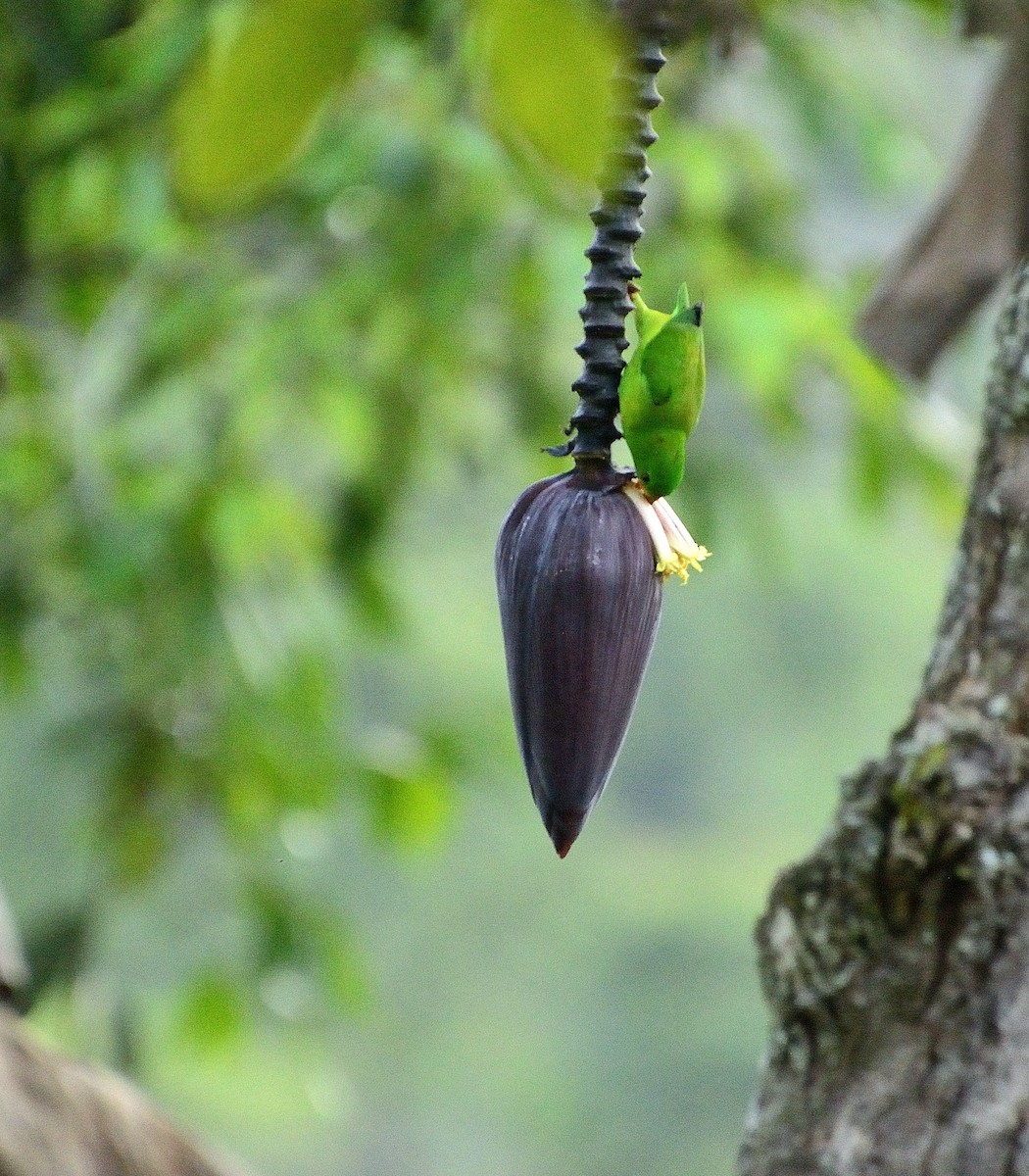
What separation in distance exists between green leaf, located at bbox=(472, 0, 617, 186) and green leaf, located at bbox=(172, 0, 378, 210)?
0.08 feet

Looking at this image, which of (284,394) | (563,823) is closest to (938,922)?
(563,823)

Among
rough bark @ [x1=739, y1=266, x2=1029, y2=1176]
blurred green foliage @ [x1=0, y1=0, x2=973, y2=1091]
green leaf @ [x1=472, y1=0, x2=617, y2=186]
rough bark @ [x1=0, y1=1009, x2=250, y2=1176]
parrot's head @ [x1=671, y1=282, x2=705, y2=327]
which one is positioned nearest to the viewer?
green leaf @ [x1=472, y1=0, x2=617, y2=186]

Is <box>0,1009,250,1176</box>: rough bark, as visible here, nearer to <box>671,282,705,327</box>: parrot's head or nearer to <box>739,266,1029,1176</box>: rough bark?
<box>739,266,1029,1176</box>: rough bark

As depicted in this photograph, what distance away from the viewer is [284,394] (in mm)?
2344

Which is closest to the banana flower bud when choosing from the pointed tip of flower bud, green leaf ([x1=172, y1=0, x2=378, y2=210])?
the pointed tip of flower bud

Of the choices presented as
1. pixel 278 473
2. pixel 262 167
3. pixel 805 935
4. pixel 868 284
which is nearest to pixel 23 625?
pixel 278 473

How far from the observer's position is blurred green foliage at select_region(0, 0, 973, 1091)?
1828 millimetres

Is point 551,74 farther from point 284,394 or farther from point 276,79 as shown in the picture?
point 284,394

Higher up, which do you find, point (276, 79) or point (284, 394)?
point (284, 394)

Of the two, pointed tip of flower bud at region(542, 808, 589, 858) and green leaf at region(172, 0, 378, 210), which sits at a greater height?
pointed tip of flower bud at region(542, 808, 589, 858)

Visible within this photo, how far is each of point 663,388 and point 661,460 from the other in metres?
0.02

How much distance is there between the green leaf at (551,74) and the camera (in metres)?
0.29

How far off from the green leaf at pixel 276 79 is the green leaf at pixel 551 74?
0.02m

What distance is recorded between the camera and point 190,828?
2400 millimetres
